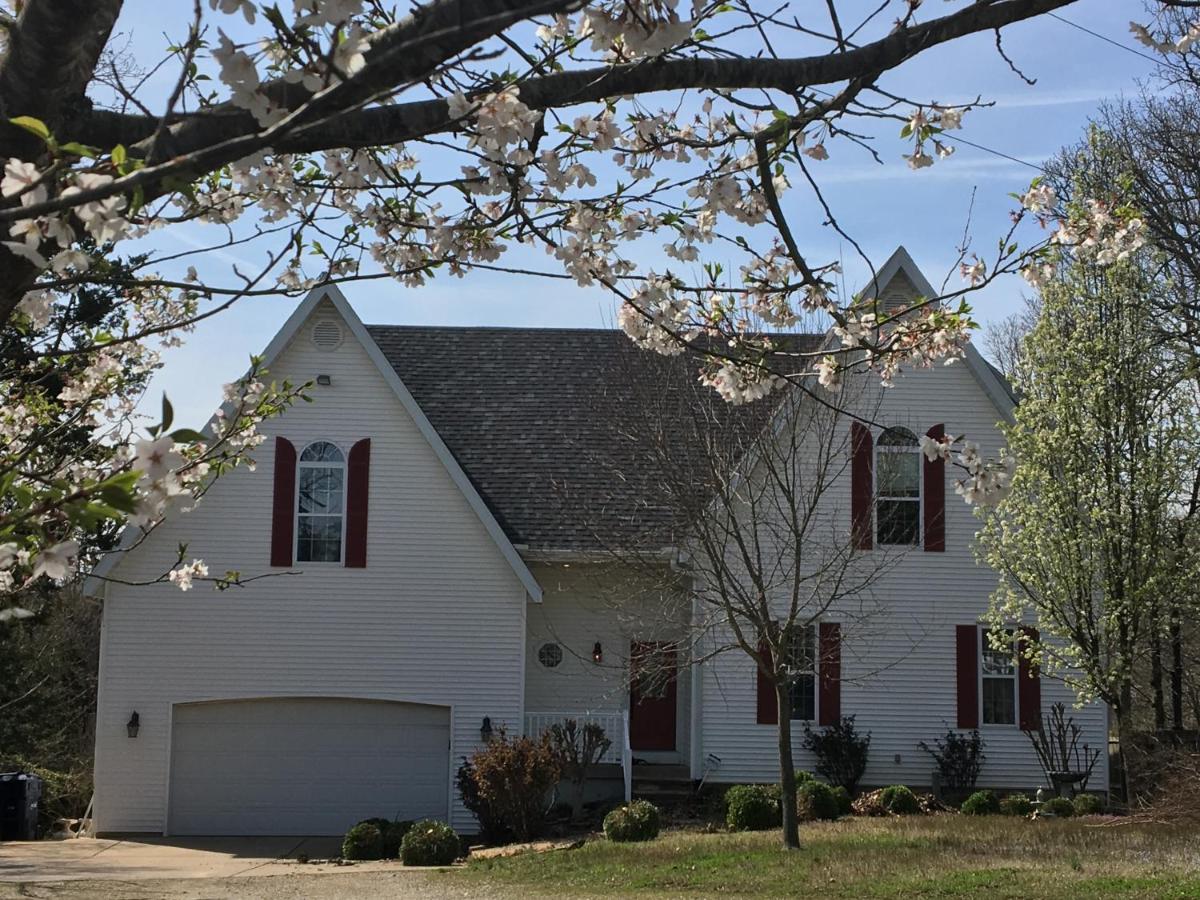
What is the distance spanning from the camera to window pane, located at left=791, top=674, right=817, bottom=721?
20672 millimetres

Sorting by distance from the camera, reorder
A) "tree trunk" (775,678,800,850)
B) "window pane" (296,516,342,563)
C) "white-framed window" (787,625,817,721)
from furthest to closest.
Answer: "white-framed window" (787,625,817,721)
"window pane" (296,516,342,563)
"tree trunk" (775,678,800,850)

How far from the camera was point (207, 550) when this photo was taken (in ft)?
65.3

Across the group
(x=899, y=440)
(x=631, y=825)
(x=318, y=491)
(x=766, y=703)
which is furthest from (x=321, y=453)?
(x=899, y=440)

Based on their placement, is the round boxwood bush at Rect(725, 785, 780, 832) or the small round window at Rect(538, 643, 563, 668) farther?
the small round window at Rect(538, 643, 563, 668)

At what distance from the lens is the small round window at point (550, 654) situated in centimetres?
2103

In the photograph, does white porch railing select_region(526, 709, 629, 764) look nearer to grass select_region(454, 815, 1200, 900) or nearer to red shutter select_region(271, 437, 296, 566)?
grass select_region(454, 815, 1200, 900)

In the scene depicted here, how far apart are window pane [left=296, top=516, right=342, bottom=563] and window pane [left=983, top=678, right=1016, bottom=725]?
10.1m

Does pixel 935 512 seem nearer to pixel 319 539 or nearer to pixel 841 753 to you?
pixel 841 753

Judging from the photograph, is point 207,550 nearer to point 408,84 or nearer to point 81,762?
point 81,762

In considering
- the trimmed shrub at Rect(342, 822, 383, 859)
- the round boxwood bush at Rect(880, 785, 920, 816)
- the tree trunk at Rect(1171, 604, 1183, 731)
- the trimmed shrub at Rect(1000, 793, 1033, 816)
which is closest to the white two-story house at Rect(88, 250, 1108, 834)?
the trimmed shrub at Rect(1000, 793, 1033, 816)

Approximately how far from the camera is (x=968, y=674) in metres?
20.5

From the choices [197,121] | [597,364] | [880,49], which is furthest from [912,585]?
[197,121]

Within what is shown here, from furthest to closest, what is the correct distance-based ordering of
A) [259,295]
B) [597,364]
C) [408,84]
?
1. [597,364]
2. [259,295]
3. [408,84]

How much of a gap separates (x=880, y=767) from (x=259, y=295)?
17.0 m
